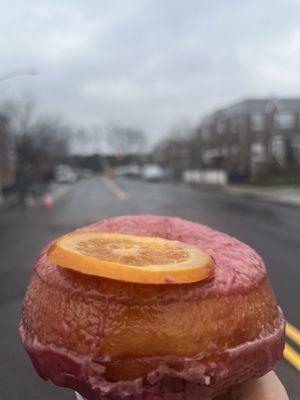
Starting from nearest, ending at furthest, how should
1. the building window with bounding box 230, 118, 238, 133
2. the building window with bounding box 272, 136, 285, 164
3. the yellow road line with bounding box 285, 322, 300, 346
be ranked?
the yellow road line with bounding box 285, 322, 300, 346, the building window with bounding box 272, 136, 285, 164, the building window with bounding box 230, 118, 238, 133

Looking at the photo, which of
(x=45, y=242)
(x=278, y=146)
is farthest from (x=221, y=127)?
(x=45, y=242)

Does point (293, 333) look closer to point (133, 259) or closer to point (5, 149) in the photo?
point (133, 259)

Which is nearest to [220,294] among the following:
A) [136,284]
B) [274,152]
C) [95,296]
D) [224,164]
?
[136,284]

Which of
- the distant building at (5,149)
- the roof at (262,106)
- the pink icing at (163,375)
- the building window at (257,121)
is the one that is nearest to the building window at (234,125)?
the roof at (262,106)

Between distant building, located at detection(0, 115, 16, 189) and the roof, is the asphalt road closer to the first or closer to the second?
distant building, located at detection(0, 115, 16, 189)

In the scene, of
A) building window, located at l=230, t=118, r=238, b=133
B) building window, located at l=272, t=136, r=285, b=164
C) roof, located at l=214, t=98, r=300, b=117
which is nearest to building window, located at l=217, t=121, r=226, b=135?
building window, located at l=230, t=118, r=238, b=133

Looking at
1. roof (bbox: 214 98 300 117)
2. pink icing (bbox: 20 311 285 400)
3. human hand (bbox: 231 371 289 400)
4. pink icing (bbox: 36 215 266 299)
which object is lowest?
human hand (bbox: 231 371 289 400)
